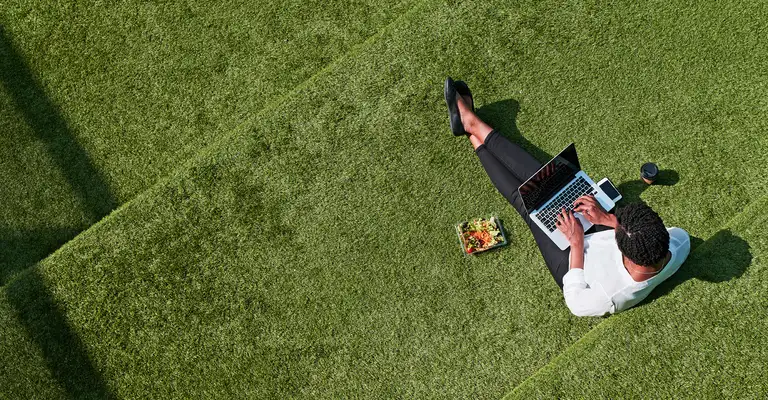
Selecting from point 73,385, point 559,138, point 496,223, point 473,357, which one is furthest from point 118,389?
point 559,138

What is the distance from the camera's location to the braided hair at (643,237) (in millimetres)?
2842

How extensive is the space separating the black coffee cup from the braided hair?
3.14 ft

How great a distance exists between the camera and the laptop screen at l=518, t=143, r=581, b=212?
349 cm

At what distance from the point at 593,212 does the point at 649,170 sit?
63cm

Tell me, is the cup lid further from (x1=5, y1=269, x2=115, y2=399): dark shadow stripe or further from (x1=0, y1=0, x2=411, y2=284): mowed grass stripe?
(x1=5, y1=269, x2=115, y2=399): dark shadow stripe

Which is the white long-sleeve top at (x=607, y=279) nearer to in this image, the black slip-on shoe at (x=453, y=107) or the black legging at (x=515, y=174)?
the black legging at (x=515, y=174)

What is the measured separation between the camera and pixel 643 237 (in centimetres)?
285

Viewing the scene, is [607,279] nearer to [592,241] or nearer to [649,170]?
[592,241]

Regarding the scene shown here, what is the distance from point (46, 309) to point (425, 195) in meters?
2.88

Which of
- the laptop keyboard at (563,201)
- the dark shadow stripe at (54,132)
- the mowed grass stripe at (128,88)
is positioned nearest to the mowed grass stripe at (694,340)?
the laptop keyboard at (563,201)

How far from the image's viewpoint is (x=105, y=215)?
4375 millimetres

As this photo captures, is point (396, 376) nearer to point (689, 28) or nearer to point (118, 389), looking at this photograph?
point (118, 389)

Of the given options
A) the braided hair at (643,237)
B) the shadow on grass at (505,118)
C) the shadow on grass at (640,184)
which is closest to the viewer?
the braided hair at (643,237)

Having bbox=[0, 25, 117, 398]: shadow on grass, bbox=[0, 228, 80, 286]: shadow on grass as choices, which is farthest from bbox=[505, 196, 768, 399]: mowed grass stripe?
bbox=[0, 228, 80, 286]: shadow on grass
